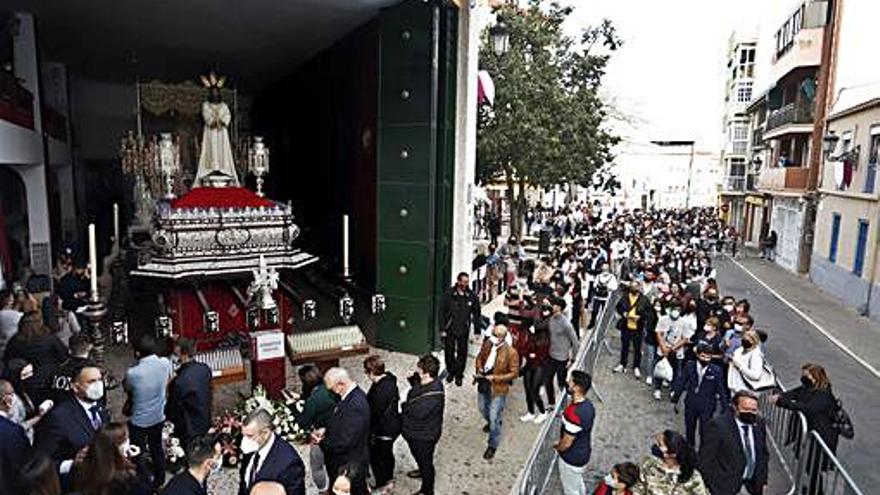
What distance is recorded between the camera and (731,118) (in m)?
47.6

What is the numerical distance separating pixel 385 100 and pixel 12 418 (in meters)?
7.54

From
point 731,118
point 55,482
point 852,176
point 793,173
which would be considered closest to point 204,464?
point 55,482

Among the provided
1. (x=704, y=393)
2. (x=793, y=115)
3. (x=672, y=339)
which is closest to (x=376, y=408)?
(x=704, y=393)

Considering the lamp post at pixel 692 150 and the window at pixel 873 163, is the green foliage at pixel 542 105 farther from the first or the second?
the lamp post at pixel 692 150

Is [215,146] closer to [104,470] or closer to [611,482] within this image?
[104,470]

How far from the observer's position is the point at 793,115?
92.6 feet

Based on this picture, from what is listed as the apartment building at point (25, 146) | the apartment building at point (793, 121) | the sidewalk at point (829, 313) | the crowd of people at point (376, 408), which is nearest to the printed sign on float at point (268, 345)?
the crowd of people at point (376, 408)

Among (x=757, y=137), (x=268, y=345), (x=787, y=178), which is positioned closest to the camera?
(x=268, y=345)

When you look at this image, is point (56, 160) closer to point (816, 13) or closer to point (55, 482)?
point (55, 482)

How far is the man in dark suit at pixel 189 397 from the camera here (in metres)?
5.88

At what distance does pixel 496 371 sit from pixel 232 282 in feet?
14.8

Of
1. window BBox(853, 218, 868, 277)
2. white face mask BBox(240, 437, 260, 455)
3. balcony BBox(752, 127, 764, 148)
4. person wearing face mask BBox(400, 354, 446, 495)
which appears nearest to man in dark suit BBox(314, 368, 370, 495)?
person wearing face mask BBox(400, 354, 446, 495)

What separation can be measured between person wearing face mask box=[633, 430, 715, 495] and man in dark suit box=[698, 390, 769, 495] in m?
0.72

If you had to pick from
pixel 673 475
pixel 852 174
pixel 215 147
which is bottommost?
pixel 673 475
